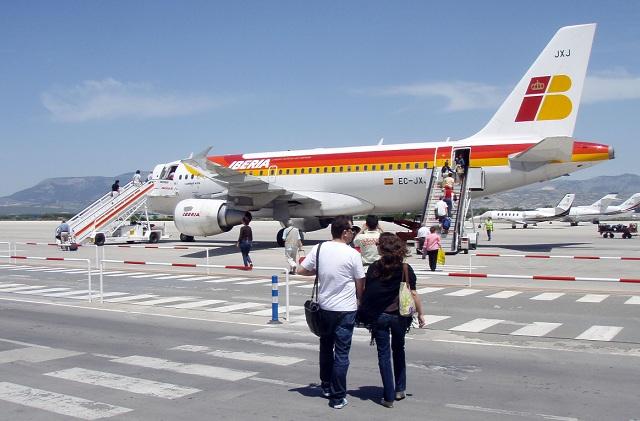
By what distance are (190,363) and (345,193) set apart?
2169 cm

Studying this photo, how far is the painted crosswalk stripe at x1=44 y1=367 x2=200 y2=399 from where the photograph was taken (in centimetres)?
722

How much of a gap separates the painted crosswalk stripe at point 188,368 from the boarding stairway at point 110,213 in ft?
89.0

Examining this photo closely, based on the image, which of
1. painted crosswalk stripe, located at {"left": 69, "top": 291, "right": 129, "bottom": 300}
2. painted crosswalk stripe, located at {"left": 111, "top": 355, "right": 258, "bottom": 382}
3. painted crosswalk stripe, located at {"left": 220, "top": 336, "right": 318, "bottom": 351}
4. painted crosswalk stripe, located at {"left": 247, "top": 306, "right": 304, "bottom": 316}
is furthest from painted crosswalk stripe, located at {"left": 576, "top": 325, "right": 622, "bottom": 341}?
painted crosswalk stripe, located at {"left": 69, "top": 291, "right": 129, "bottom": 300}

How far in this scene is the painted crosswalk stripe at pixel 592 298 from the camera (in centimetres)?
1388

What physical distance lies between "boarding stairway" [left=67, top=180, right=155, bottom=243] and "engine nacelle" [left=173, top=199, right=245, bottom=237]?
6.96 metres

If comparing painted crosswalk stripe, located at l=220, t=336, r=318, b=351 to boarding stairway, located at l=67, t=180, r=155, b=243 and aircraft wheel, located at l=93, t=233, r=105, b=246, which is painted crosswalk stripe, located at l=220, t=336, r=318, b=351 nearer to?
aircraft wheel, located at l=93, t=233, r=105, b=246

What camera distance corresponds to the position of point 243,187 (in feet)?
94.6

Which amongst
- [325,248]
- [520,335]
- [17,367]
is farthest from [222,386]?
[520,335]

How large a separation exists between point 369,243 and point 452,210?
45.8 feet

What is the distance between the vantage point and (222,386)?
7477 mm

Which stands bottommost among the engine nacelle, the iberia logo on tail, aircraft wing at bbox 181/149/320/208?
the engine nacelle

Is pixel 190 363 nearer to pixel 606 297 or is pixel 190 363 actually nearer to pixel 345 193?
pixel 606 297

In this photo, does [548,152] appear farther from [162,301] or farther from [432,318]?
[162,301]

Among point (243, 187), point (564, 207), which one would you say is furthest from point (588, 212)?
point (243, 187)
